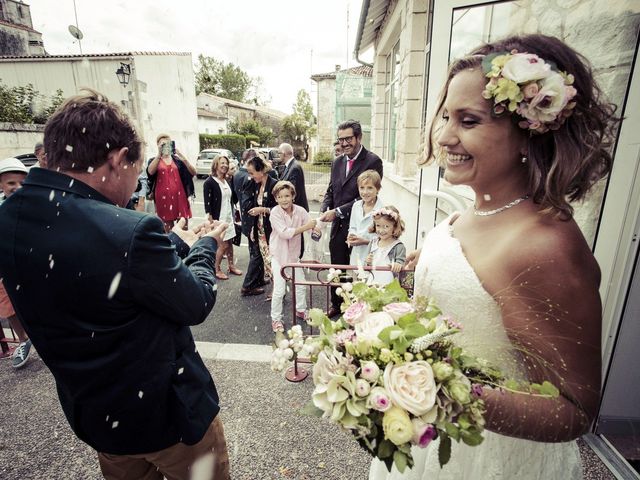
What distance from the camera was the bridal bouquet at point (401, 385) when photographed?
913 mm

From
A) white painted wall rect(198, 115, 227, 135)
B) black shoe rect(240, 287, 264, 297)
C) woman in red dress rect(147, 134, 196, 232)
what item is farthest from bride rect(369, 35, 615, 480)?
white painted wall rect(198, 115, 227, 135)

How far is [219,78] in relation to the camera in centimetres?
5491

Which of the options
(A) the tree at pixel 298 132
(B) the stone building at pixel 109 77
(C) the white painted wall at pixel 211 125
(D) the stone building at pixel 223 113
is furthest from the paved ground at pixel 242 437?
(A) the tree at pixel 298 132

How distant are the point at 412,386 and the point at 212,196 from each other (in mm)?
5856

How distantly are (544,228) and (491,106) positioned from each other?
0.49 metres

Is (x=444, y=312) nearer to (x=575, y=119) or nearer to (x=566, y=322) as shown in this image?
(x=566, y=322)

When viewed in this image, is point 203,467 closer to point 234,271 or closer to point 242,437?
point 242,437

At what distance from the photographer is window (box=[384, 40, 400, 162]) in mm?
8805

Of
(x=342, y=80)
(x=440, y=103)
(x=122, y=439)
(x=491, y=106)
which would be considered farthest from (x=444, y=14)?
(x=342, y=80)

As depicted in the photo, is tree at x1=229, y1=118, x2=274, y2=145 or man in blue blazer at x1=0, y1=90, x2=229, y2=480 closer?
man in blue blazer at x1=0, y1=90, x2=229, y2=480

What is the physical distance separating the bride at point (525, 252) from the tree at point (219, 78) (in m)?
59.7

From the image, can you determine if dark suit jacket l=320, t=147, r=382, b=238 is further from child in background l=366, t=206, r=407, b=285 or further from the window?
the window

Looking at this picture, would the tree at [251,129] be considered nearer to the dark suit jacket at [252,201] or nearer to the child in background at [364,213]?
the dark suit jacket at [252,201]

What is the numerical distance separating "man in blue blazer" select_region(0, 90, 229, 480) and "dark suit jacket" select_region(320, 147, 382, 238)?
332cm
